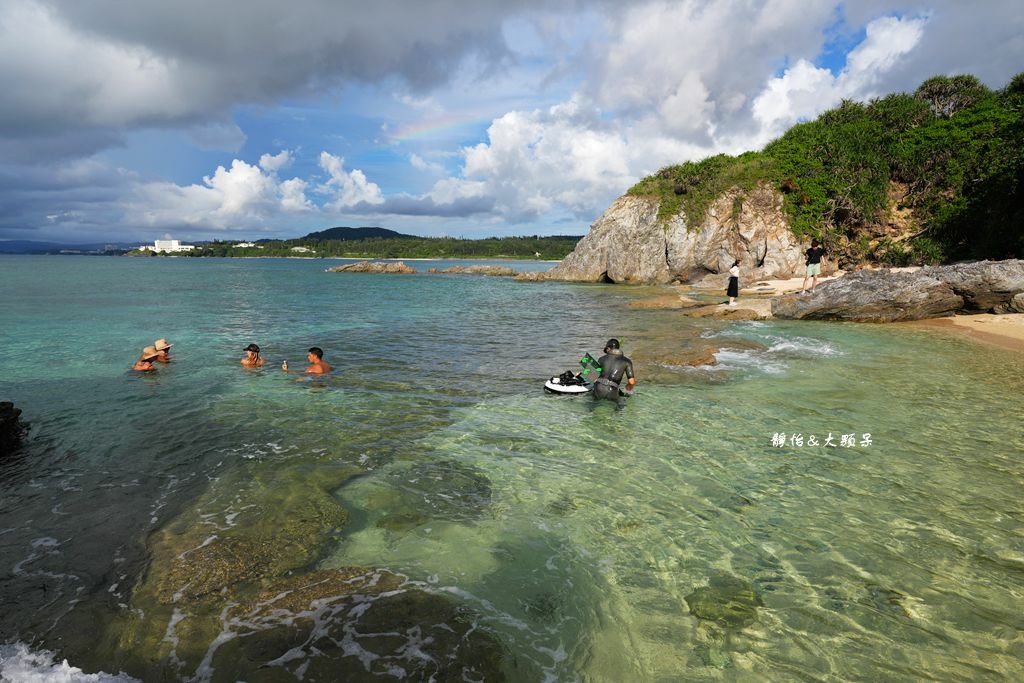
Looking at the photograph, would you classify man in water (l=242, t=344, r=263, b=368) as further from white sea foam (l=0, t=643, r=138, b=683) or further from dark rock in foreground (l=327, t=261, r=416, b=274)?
dark rock in foreground (l=327, t=261, r=416, b=274)

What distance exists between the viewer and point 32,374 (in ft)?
55.3

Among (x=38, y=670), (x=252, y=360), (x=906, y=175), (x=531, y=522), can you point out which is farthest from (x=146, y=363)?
(x=906, y=175)

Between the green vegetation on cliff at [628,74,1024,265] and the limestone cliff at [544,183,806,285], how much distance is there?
4.89ft

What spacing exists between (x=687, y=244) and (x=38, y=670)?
57.5m

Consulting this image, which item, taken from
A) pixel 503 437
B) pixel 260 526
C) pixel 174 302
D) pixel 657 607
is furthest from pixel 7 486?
pixel 174 302

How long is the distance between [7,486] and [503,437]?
8.79m

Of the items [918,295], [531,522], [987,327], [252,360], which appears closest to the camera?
[531,522]

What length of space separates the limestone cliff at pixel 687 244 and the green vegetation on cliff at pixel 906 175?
1.49m

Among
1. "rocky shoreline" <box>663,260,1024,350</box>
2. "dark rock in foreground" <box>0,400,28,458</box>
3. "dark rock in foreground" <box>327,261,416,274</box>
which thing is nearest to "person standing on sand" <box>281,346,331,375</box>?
"dark rock in foreground" <box>0,400,28,458</box>

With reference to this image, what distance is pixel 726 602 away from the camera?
5.65m

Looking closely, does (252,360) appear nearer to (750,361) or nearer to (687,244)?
(750,361)

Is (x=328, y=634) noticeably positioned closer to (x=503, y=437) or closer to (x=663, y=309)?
(x=503, y=437)

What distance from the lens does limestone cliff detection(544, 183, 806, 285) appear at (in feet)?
163

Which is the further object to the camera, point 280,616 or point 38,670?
point 280,616
